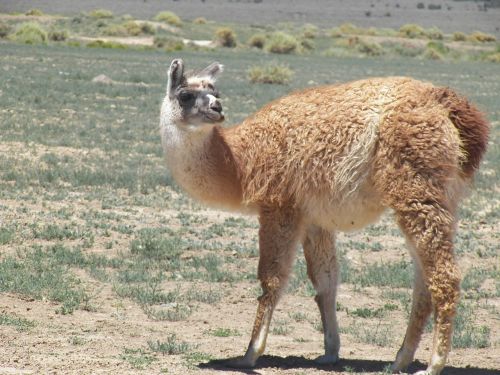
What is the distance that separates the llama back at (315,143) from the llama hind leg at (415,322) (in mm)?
Answer: 834

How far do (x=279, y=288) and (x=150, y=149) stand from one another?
12.4 metres

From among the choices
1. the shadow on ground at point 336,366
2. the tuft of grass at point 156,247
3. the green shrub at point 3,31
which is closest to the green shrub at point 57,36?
the green shrub at point 3,31

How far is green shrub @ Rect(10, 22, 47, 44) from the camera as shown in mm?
60938

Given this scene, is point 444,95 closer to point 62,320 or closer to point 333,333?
point 333,333

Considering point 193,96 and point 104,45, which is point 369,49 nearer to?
point 104,45

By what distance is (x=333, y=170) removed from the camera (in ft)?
22.7

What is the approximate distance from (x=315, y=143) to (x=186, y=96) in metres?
1.04

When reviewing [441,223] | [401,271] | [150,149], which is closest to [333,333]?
[441,223]

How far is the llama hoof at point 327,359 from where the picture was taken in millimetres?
7297

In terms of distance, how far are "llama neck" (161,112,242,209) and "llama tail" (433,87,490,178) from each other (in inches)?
64.2

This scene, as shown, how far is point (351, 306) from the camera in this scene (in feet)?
30.5

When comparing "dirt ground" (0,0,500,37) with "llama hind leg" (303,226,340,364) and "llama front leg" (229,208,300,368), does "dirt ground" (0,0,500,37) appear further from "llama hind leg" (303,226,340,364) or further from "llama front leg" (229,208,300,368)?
"llama front leg" (229,208,300,368)

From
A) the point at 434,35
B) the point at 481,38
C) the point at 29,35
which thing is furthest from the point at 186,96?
the point at 481,38

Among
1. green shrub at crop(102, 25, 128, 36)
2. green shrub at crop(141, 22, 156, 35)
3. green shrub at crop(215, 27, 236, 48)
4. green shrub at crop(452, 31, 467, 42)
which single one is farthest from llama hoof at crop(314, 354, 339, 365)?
green shrub at crop(452, 31, 467, 42)
